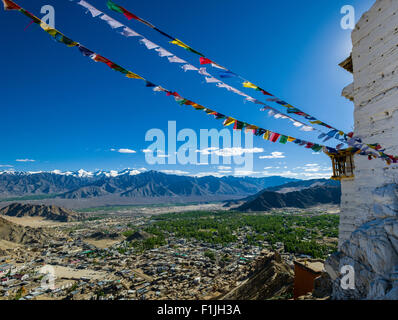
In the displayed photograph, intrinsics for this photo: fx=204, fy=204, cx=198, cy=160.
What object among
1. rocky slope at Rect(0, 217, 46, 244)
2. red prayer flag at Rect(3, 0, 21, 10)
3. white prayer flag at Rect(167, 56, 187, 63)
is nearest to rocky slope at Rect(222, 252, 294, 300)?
white prayer flag at Rect(167, 56, 187, 63)

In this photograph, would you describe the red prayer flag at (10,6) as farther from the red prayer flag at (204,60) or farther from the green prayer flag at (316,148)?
the green prayer flag at (316,148)

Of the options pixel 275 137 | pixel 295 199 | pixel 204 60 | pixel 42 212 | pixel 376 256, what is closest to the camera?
pixel 204 60

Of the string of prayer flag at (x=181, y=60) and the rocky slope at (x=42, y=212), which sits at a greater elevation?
the string of prayer flag at (x=181, y=60)

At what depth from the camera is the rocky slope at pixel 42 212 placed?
66131 mm

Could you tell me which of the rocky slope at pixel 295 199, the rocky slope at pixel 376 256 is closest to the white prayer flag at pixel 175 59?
the rocky slope at pixel 376 256

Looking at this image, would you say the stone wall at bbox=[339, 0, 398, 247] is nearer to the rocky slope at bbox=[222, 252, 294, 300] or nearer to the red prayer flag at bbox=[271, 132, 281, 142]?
the red prayer flag at bbox=[271, 132, 281, 142]

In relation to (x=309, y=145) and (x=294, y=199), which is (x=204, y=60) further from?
(x=294, y=199)

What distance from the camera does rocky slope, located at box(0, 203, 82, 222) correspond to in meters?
66.1

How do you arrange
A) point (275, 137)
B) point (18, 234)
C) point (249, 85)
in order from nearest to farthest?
point (249, 85) < point (275, 137) < point (18, 234)

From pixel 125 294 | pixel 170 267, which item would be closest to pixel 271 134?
pixel 125 294

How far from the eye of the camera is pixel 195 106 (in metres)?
3.86

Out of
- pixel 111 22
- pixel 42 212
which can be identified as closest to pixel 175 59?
pixel 111 22

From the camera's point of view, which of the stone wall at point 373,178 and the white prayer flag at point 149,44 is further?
the stone wall at point 373,178

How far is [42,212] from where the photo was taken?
2781 inches
